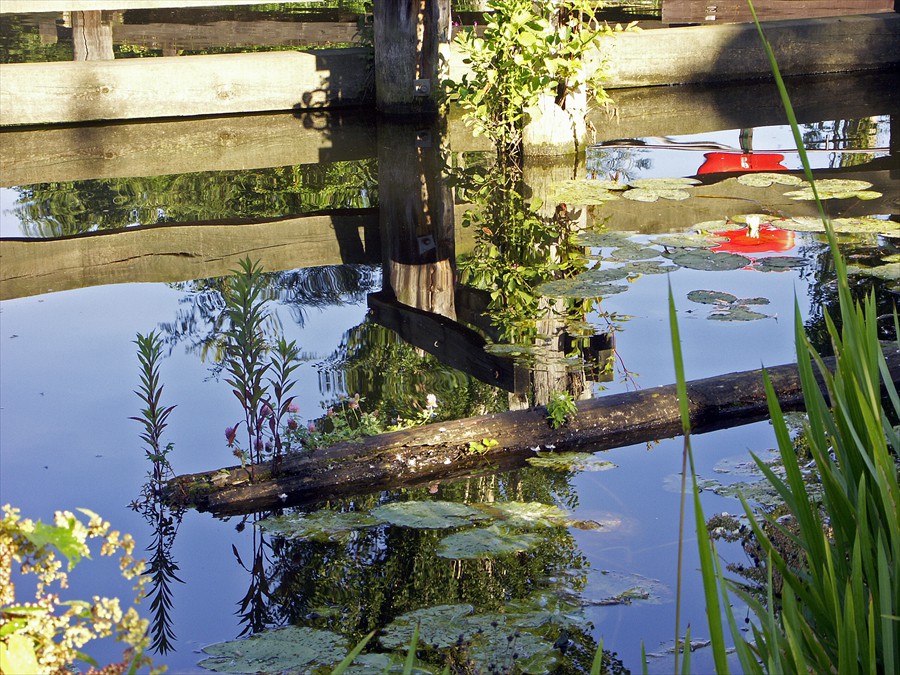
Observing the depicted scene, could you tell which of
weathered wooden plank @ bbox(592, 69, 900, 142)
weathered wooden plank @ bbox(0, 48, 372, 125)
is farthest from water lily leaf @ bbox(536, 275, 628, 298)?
weathered wooden plank @ bbox(0, 48, 372, 125)

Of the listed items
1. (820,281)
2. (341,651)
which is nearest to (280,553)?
(341,651)

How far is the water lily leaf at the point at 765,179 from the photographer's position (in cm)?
739

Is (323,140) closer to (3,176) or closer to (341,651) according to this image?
(3,176)

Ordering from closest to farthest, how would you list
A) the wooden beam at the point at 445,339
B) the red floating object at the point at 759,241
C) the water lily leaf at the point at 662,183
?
the wooden beam at the point at 445,339 → the red floating object at the point at 759,241 → the water lily leaf at the point at 662,183

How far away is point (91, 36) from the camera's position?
8.98m

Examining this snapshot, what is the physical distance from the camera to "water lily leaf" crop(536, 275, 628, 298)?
5.11 metres

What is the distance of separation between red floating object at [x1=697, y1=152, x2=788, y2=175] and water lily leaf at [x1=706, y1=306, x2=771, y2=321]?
3074 millimetres

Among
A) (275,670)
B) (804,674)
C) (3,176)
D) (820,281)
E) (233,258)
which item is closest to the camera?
(804,674)

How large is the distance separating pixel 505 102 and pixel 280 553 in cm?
539

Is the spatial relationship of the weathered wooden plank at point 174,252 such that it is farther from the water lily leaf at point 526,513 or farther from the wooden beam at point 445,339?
the water lily leaf at point 526,513

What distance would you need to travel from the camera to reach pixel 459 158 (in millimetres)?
8188

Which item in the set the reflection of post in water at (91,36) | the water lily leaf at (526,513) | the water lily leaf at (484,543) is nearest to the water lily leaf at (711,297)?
the water lily leaf at (526,513)

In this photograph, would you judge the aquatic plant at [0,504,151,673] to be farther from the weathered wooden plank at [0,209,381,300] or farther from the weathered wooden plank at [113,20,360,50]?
the weathered wooden plank at [113,20,360,50]

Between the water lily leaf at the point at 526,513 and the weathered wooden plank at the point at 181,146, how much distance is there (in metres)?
5.13
